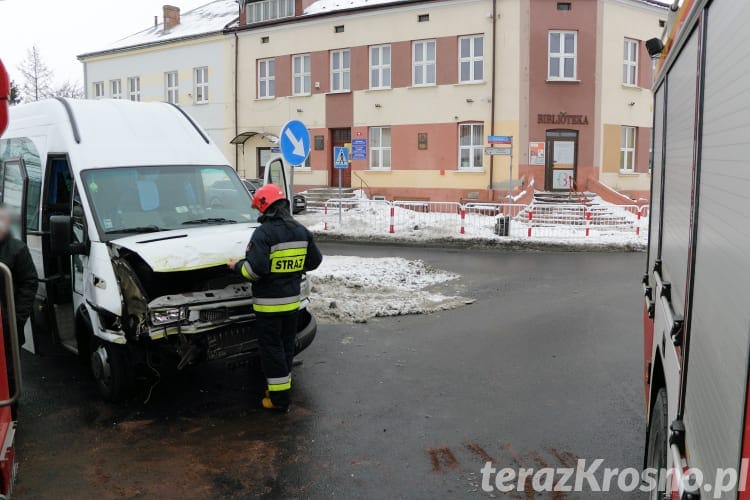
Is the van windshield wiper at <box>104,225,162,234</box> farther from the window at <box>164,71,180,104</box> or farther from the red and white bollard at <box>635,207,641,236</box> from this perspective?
the window at <box>164,71,180,104</box>

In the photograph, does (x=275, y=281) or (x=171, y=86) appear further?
(x=171, y=86)

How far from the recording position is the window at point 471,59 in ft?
96.1

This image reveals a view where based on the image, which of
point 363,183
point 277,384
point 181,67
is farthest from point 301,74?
point 277,384

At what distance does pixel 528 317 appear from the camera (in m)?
9.91

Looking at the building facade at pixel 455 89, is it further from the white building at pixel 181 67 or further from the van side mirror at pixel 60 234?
the van side mirror at pixel 60 234

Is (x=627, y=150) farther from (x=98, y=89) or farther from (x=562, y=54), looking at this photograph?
(x=98, y=89)

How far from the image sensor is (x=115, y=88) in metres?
41.7

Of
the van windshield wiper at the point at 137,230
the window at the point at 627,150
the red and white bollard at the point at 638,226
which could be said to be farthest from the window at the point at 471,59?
the van windshield wiper at the point at 137,230

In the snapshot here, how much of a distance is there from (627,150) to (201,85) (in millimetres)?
22210

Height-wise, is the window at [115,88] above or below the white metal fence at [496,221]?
above

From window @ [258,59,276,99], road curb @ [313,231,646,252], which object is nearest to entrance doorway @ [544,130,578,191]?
road curb @ [313,231,646,252]

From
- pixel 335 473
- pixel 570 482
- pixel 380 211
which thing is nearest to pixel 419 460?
pixel 335 473

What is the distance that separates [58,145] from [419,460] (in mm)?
4746

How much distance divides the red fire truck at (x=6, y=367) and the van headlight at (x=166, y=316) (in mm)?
2536
